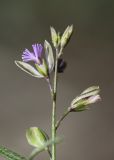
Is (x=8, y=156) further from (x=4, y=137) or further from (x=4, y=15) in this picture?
(x=4, y=15)

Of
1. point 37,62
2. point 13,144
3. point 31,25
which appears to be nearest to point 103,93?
point 13,144

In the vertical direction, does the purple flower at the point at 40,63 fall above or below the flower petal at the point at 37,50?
below

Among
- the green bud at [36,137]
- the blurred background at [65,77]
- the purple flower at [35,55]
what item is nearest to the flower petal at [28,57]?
the purple flower at [35,55]

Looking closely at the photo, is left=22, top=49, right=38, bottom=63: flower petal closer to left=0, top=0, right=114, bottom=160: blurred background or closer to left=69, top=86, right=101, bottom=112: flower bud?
left=69, top=86, right=101, bottom=112: flower bud

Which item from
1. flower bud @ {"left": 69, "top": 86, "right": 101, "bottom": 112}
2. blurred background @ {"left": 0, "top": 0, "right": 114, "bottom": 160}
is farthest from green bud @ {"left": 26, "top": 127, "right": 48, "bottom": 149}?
blurred background @ {"left": 0, "top": 0, "right": 114, "bottom": 160}

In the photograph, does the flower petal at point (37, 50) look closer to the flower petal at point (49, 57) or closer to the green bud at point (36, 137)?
the flower petal at point (49, 57)
